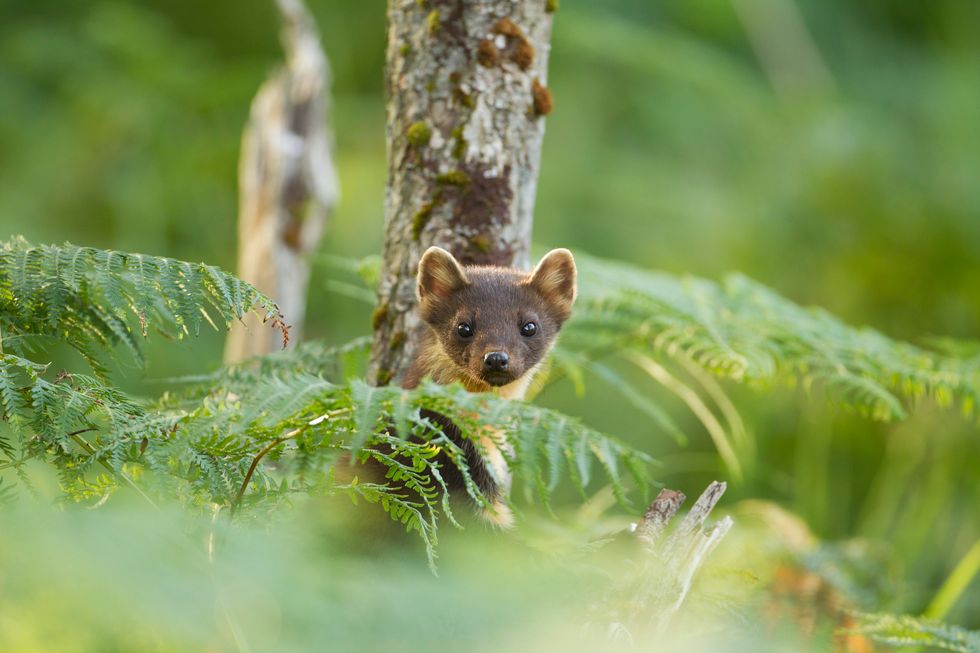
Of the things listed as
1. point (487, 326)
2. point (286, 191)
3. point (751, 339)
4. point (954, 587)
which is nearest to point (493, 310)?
point (487, 326)

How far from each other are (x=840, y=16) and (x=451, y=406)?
14.4 m

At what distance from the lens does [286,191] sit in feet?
26.9

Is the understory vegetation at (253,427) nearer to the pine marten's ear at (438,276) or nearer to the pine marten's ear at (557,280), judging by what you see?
the pine marten's ear at (438,276)

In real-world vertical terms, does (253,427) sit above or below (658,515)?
above

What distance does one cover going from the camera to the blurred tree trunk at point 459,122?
186 inches

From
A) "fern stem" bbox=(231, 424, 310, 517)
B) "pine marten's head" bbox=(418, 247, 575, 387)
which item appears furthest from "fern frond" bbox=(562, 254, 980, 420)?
"fern stem" bbox=(231, 424, 310, 517)

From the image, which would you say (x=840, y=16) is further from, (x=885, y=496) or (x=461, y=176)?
(x=461, y=176)

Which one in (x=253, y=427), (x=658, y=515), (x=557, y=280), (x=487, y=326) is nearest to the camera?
(x=253, y=427)

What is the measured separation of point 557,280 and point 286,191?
11.9 feet

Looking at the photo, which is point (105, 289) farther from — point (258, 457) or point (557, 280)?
point (557, 280)

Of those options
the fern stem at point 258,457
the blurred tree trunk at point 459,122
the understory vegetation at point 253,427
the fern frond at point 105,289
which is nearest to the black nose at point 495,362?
the blurred tree trunk at point 459,122

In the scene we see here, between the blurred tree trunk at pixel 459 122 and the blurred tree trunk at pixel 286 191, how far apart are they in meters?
3.21

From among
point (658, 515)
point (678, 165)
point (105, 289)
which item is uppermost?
point (678, 165)

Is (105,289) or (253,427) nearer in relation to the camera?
(253,427)
